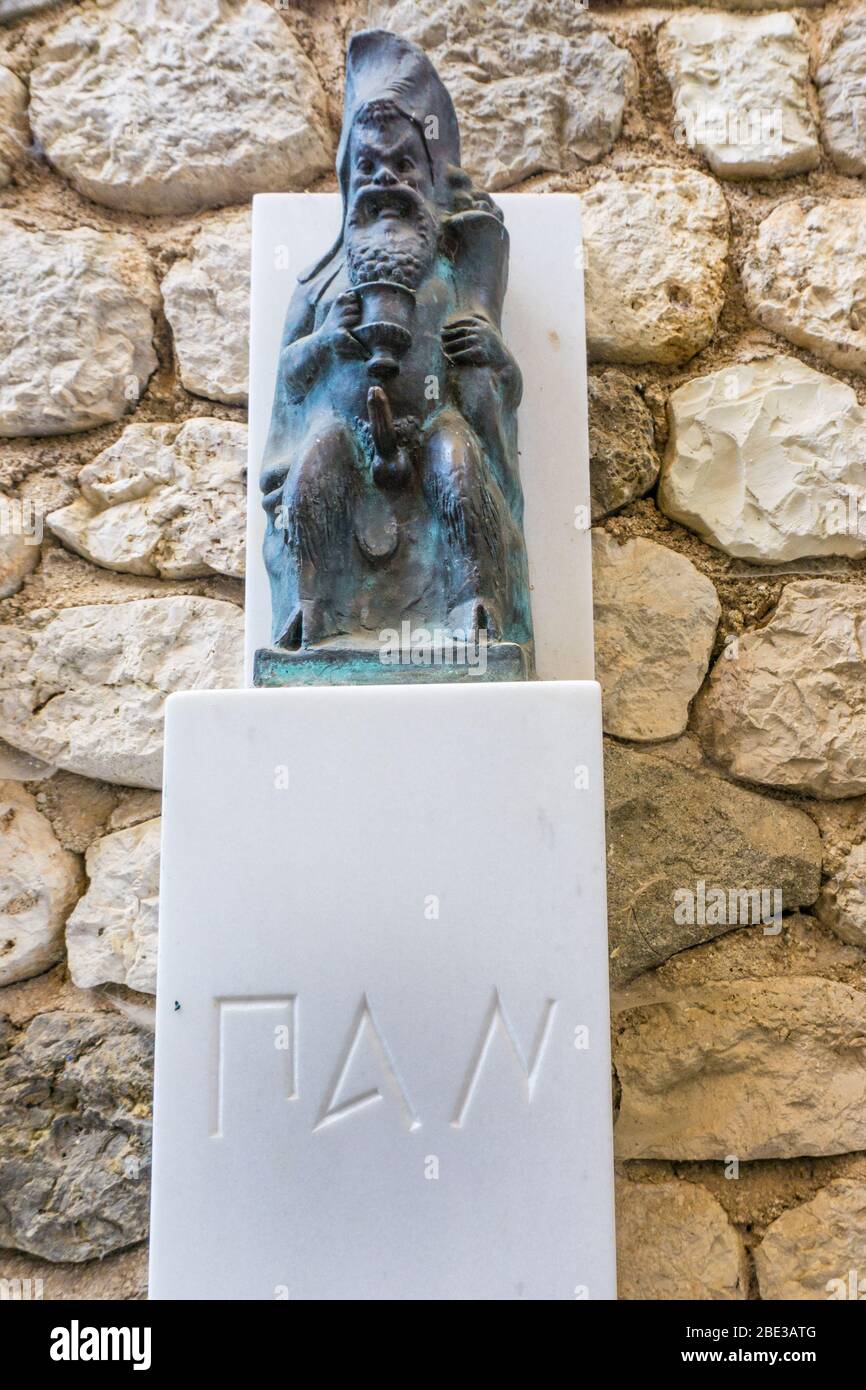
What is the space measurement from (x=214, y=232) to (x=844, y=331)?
2.65 ft

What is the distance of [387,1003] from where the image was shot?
75 cm

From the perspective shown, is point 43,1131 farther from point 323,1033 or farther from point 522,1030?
point 522,1030

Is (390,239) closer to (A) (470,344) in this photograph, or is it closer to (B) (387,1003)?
(A) (470,344)

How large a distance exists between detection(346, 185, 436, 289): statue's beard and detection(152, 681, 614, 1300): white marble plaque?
42 centimetres

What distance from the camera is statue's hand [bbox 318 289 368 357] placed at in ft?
2.98

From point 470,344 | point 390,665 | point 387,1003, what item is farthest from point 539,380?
point 387,1003

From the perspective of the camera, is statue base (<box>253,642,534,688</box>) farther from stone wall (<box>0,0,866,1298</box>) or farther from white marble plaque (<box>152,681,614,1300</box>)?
stone wall (<box>0,0,866,1298</box>)

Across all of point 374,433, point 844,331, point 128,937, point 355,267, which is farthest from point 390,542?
point 844,331

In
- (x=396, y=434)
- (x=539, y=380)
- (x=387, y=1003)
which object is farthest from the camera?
(x=539, y=380)

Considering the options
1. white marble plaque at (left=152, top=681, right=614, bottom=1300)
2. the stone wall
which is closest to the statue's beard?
the stone wall

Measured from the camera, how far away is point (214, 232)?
125 centimetres

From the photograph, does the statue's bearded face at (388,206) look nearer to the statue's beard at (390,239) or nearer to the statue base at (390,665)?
the statue's beard at (390,239)

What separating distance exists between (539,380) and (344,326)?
0.28m

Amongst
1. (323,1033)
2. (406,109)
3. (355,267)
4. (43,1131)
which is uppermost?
(406,109)
